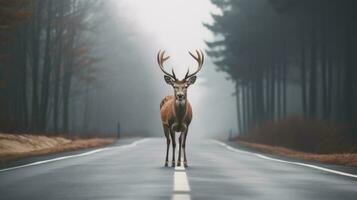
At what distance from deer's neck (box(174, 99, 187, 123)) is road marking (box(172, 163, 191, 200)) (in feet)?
4.14

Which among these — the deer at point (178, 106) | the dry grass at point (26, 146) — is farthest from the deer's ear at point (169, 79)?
the dry grass at point (26, 146)

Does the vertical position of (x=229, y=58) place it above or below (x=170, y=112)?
above

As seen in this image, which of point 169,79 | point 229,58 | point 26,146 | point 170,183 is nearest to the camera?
point 170,183

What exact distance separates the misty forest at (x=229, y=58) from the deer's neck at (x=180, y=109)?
15.1 metres

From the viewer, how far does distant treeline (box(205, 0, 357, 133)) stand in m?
51.2

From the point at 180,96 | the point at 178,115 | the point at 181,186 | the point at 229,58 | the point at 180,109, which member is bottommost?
the point at 181,186

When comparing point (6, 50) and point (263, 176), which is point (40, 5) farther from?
point (263, 176)

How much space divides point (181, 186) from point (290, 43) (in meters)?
51.2

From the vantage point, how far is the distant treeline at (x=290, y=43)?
168 feet

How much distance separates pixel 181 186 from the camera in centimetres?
1195

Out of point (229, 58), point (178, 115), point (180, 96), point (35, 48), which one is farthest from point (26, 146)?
point (229, 58)

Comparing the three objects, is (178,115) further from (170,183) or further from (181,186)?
(181,186)

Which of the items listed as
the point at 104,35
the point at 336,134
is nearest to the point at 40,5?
the point at 336,134

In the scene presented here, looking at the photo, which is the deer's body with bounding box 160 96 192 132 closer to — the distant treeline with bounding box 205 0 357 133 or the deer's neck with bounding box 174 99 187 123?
the deer's neck with bounding box 174 99 187 123
